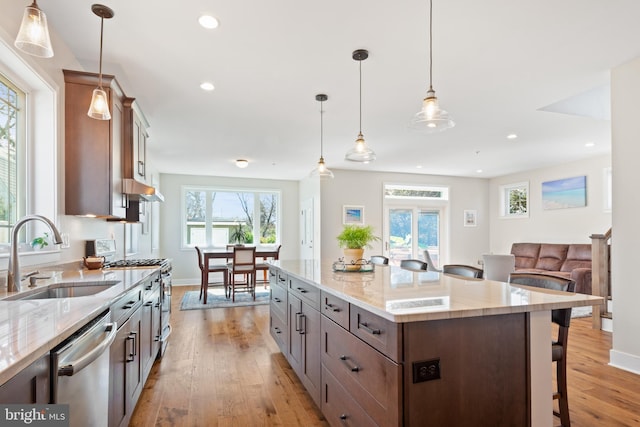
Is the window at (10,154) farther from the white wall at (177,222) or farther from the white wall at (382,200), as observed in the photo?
the white wall at (177,222)

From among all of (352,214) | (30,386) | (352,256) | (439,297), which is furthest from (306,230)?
(30,386)

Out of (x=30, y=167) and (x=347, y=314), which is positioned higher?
(x=30, y=167)

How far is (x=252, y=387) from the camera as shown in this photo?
2682 mm

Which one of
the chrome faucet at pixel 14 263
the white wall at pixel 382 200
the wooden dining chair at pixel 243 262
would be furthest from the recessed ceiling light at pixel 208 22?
the white wall at pixel 382 200

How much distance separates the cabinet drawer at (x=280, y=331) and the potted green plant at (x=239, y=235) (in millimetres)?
5209

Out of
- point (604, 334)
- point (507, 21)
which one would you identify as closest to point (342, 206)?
point (604, 334)

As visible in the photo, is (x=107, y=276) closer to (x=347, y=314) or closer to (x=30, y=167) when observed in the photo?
(x=30, y=167)

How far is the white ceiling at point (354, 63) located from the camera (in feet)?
7.34

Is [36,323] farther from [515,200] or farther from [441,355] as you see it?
[515,200]

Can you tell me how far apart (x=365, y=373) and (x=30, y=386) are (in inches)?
46.6

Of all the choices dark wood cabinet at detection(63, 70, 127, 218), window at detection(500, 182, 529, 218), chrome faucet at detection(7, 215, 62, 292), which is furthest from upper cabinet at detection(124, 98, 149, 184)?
window at detection(500, 182, 529, 218)

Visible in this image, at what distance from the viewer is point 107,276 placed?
238cm

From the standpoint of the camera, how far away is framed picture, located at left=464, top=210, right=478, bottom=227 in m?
8.71

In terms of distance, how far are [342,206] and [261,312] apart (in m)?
3.15
